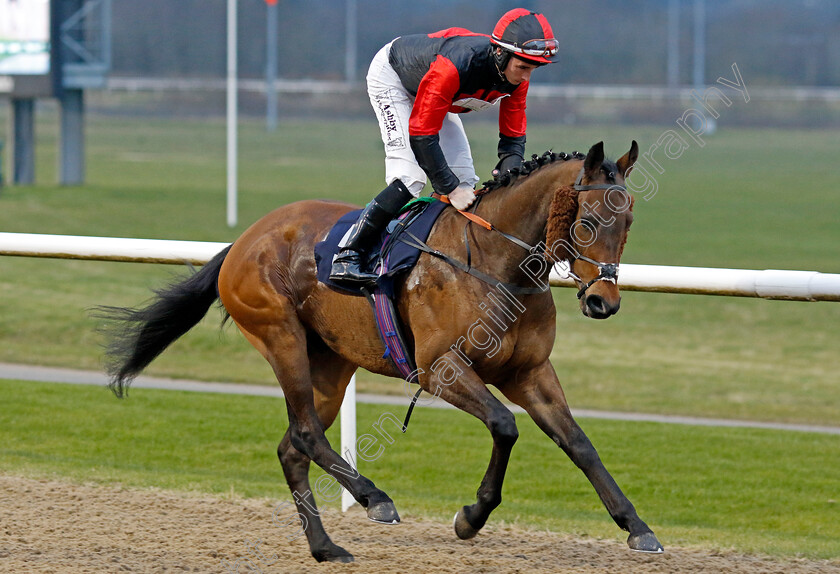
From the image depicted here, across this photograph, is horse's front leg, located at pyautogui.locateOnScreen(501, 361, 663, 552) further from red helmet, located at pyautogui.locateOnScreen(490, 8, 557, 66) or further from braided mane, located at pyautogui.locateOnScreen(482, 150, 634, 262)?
red helmet, located at pyautogui.locateOnScreen(490, 8, 557, 66)

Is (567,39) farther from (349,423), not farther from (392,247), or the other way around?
(392,247)

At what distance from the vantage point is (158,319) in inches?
190

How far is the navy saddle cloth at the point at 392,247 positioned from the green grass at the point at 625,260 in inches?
45.7

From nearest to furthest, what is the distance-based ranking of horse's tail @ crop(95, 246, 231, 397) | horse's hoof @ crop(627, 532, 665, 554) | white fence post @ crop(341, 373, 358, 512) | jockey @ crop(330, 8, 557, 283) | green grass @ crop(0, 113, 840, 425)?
horse's hoof @ crop(627, 532, 665, 554) → jockey @ crop(330, 8, 557, 283) → horse's tail @ crop(95, 246, 231, 397) → white fence post @ crop(341, 373, 358, 512) → green grass @ crop(0, 113, 840, 425)

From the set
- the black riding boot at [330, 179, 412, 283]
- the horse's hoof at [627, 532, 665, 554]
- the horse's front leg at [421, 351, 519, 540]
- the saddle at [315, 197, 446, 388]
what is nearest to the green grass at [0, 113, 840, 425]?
the black riding boot at [330, 179, 412, 283]

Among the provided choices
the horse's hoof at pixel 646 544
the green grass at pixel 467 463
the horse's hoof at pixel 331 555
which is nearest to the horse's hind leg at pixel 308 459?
the horse's hoof at pixel 331 555

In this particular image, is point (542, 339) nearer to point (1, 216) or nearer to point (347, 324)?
point (347, 324)

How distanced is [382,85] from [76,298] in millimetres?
7688

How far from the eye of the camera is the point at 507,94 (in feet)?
13.7

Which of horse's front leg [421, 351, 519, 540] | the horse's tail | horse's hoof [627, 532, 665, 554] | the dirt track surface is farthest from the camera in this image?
the horse's tail

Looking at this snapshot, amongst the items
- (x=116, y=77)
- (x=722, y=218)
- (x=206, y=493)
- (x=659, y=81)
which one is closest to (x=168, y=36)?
(x=116, y=77)

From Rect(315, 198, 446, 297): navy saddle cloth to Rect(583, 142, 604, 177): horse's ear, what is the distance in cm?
68

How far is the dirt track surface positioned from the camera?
4188 mm

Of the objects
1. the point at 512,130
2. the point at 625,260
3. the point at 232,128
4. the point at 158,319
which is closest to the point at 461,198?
the point at 512,130
